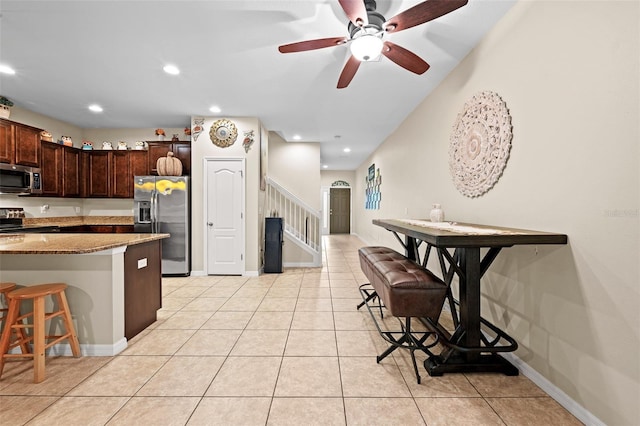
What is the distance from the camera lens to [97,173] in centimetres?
529

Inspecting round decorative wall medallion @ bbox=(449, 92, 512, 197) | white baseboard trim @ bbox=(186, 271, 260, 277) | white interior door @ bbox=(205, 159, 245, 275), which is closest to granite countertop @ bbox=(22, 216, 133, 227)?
white baseboard trim @ bbox=(186, 271, 260, 277)

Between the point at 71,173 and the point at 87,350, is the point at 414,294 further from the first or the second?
the point at 71,173

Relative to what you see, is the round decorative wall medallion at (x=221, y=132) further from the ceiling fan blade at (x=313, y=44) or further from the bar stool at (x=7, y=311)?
the bar stool at (x=7, y=311)

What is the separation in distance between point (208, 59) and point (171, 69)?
576mm

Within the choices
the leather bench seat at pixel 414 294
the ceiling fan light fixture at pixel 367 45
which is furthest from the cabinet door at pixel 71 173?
the leather bench seat at pixel 414 294

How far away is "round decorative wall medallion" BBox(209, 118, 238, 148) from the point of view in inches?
187

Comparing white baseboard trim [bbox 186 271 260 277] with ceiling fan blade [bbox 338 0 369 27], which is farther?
white baseboard trim [bbox 186 271 260 277]

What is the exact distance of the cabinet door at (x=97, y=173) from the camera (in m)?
5.27

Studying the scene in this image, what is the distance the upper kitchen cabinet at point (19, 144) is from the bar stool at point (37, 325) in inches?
130

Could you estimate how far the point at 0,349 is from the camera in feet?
6.43

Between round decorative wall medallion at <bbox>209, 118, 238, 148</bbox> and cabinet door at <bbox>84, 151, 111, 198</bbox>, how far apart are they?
92.6 inches

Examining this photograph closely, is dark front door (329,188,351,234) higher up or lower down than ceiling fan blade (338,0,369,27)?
lower down

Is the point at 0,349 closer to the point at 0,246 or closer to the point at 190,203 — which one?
the point at 0,246

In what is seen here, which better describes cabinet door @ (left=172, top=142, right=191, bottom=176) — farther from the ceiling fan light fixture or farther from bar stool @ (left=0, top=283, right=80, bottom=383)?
the ceiling fan light fixture
